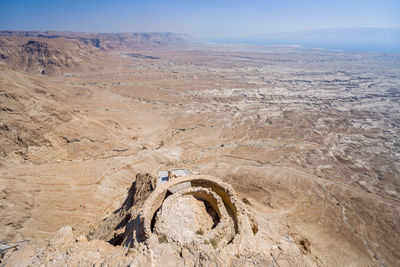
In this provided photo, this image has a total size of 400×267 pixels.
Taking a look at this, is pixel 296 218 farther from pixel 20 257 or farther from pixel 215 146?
pixel 20 257

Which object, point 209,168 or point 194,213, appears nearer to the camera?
point 194,213

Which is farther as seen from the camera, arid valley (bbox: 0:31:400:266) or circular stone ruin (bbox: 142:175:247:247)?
arid valley (bbox: 0:31:400:266)

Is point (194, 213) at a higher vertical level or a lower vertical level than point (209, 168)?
higher

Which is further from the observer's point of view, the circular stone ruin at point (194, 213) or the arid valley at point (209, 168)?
the arid valley at point (209, 168)
